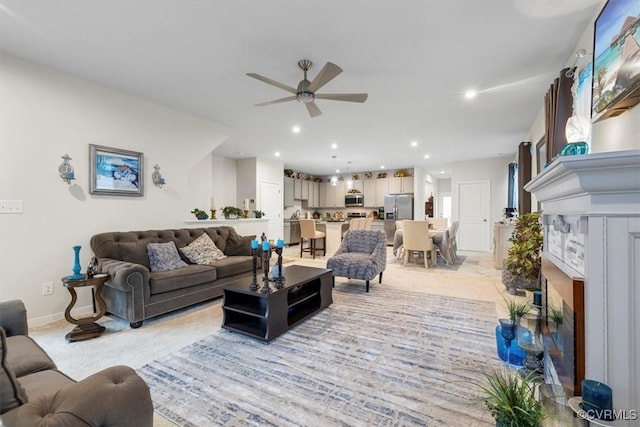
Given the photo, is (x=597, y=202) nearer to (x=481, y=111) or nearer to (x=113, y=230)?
(x=481, y=111)

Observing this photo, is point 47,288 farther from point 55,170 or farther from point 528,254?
point 528,254

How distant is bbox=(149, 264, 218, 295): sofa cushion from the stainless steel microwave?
6710 mm

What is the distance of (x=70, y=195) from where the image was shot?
303cm

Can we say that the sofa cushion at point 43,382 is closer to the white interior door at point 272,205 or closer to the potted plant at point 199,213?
the potted plant at point 199,213

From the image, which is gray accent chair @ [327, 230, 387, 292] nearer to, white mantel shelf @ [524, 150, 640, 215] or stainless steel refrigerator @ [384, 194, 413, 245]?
white mantel shelf @ [524, 150, 640, 215]

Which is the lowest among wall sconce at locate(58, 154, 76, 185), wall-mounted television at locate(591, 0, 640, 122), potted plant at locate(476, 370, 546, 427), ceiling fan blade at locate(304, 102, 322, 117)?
potted plant at locate(476, 370, 546, 427)

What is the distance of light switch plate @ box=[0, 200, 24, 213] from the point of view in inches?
102

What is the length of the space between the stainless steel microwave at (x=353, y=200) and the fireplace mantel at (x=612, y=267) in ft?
27.4

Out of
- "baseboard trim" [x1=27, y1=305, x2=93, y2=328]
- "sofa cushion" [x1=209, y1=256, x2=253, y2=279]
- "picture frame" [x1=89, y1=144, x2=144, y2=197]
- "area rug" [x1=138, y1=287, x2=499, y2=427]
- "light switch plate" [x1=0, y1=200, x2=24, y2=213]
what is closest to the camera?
"area rug" [x1=138, y1=287, x2=499, y2=427]

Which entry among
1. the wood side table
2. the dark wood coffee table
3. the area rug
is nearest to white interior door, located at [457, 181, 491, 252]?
the area rug

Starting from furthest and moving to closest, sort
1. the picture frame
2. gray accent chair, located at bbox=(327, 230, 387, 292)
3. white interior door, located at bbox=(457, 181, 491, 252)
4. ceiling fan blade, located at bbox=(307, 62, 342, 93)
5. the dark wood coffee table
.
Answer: white interior door, located at bbox=(457, 181, 491, 252) < gray accent chair, located at bbox=(327, 230, 387, 292) < the picture frame < the dark wood coffee table < ceiling fan blade, located at bbox=(307, 62, 342, 93)

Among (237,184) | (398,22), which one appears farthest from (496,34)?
(237,184)

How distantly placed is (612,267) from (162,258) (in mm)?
3635

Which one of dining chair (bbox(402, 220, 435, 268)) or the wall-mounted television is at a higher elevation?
the wall-mounted television
